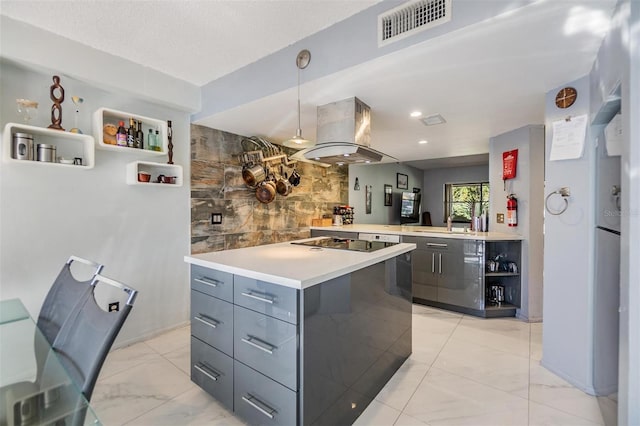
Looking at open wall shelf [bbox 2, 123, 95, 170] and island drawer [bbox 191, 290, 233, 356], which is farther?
open wall shelf [bbox 2, 123, 95, 170]

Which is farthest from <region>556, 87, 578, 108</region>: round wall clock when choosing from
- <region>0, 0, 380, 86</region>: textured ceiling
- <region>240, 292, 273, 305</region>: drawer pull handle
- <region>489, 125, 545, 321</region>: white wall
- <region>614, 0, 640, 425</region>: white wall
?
<region>240, 292, 273, 305</region>: drawer pull handle

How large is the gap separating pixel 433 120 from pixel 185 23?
228cm

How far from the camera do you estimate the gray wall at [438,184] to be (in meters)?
7.60

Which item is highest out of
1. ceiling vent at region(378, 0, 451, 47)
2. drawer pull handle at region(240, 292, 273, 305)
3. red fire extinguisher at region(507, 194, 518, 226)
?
ceiling vent at region(378, 0, 451, 47)

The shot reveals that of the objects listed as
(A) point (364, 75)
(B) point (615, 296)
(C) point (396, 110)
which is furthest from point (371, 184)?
(B) point (615, 296)

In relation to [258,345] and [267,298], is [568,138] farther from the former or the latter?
[258,345]

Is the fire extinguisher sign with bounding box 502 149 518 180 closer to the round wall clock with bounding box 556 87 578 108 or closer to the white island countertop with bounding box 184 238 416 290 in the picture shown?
the round wall clock with bounding box 556 87 578 108

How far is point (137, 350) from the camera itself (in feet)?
8.07

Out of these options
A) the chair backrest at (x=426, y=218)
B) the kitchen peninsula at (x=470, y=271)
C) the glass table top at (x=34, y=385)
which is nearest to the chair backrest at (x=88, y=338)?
the glass table top at (x=34, y=385)

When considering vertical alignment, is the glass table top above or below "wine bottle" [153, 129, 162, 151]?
below

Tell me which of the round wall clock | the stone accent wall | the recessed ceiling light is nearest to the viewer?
the round wall clock

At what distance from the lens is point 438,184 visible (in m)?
8.11

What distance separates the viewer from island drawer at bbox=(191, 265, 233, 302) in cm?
162

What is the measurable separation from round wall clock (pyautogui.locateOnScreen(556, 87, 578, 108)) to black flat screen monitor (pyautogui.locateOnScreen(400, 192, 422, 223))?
5088 mm
